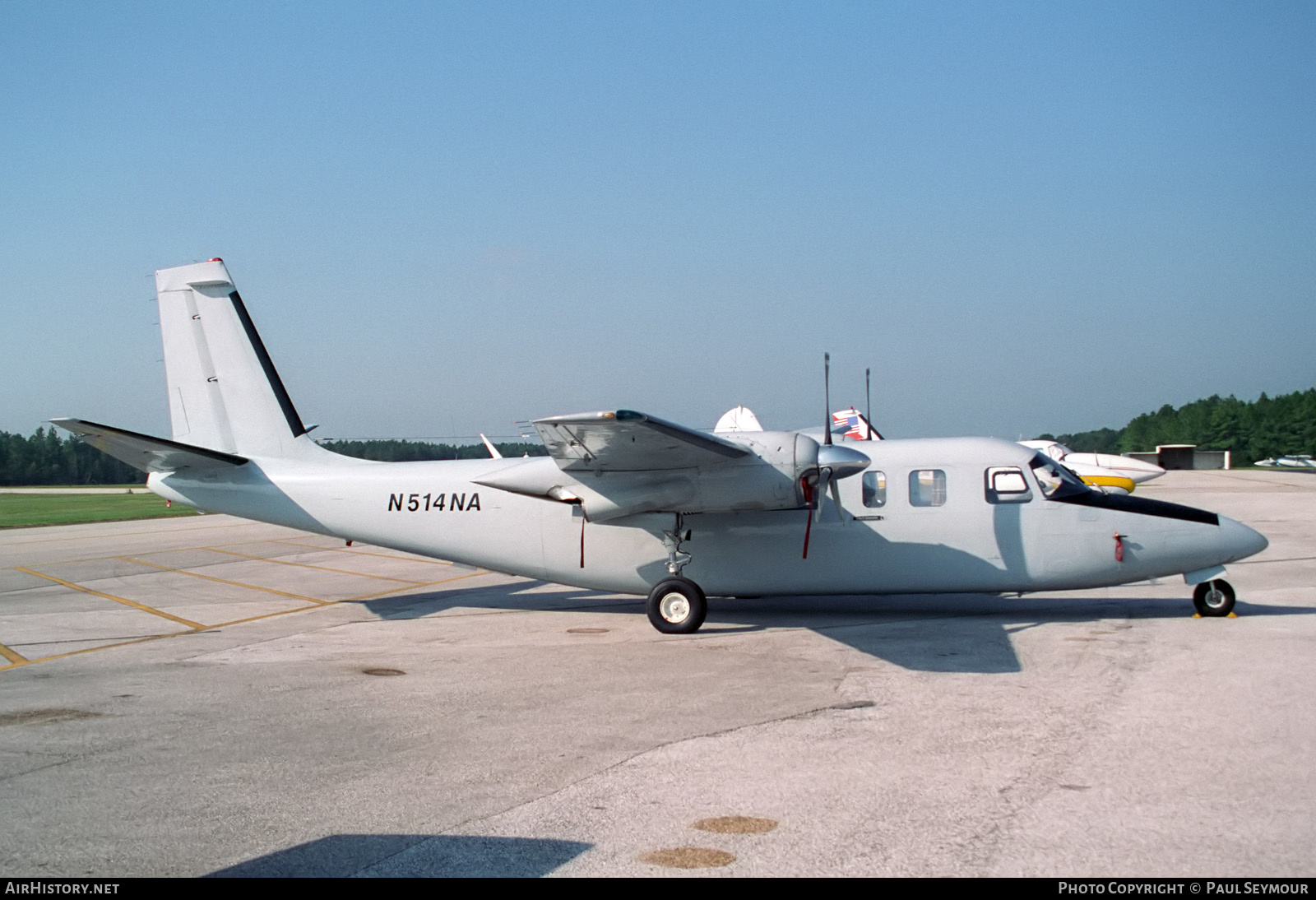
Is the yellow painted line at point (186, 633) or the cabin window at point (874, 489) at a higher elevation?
the cabin window at point (874, 489)

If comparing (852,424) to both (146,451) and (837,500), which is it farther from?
(146,451)

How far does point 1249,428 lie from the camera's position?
119 metres

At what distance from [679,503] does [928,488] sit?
345 centimetres

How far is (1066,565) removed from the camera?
12594 mm

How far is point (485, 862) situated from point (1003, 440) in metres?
10.4

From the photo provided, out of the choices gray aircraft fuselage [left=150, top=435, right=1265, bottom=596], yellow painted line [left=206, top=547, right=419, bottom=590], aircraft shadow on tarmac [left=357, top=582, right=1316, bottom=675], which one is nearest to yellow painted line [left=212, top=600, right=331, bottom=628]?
aircraft shadow on tarmac [left=357, top=582, right=1316, bottom=675]

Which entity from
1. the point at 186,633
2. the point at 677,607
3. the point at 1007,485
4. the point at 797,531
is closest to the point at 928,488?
the point at 1007,485

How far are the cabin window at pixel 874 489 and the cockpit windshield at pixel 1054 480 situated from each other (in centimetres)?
200

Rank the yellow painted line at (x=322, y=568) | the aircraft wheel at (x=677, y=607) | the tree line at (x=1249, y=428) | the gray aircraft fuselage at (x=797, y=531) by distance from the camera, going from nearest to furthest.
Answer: the aircraft wheel at (x=677, y=607)
the gray aircraft fuselage at (x=797, y=531)
the yellow painted line at (x=322, y=568)
the tree line at (x=1249, y=428)

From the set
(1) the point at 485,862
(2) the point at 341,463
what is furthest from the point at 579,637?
(1) the point at 485,862

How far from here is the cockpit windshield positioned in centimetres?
1273

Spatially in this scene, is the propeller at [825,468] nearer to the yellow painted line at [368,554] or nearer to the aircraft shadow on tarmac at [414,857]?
the aircraft shadow on tarmac at [414,857]

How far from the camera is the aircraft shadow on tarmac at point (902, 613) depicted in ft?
35.2

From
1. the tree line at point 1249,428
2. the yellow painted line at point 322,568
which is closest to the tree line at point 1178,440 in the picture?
the tree line at point 1249,428
